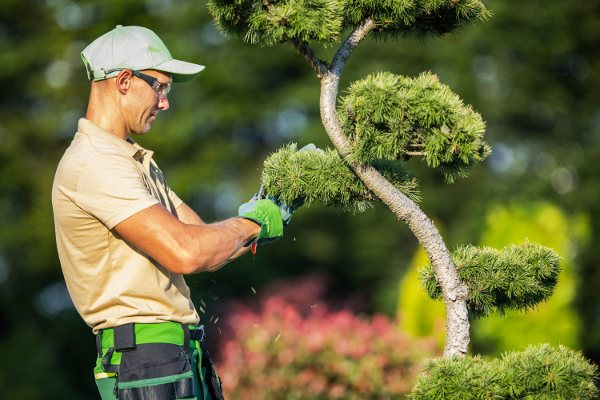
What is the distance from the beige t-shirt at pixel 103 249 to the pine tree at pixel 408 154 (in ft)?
2.22

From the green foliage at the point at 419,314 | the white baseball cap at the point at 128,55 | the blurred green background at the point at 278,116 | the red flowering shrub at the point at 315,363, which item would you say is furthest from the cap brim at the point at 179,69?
the blurred green background at the point at 278,116

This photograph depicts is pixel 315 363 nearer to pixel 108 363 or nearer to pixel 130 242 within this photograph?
pixel 108 363

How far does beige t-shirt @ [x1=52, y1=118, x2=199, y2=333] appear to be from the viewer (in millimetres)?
3193

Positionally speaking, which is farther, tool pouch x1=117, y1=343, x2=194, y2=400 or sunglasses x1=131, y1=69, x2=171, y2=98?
sunglasses x1=131, y1=69, x2=171, y2=98

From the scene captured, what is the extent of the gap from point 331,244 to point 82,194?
57.9 ft

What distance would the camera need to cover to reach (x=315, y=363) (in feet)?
26.0

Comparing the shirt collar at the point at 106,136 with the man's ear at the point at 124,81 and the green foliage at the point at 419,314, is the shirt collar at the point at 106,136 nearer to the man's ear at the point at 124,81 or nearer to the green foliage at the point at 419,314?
the man's ear at the point at 124,81

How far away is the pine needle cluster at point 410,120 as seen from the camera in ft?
11.1

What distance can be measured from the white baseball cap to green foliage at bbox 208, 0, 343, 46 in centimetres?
27

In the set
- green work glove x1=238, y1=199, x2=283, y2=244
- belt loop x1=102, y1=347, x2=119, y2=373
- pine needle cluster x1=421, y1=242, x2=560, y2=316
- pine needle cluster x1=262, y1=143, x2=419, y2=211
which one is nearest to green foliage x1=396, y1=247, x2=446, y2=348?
pine needle cluster x1=421, y1=242, x2=560, y2=316

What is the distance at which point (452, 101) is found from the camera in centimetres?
342

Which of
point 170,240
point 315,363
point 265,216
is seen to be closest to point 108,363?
point 170,240

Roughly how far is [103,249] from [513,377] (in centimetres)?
155

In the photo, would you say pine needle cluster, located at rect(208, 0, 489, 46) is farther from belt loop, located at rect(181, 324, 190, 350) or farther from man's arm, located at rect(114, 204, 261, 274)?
belt loop, located at rect(181, 324, 190, 350)
